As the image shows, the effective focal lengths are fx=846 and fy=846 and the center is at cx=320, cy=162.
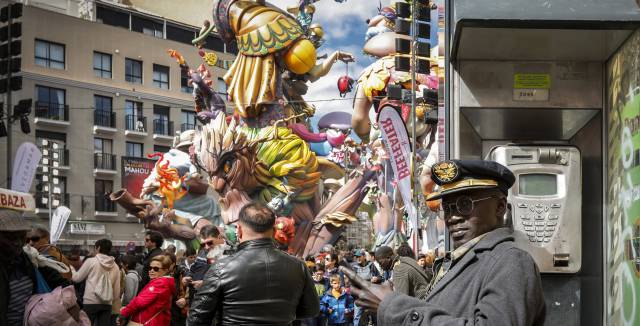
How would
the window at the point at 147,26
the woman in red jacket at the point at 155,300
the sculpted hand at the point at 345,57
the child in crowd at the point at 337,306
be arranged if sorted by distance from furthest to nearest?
the window at the point at 147,26 < the sculpted hand at the point at 345,57 < the child in crowd at the point at 337,306 < the woman in red jacket at the point at 155,300

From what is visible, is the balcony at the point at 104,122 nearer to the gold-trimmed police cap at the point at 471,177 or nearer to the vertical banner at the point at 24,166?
the vertical banner at the point at 24,166

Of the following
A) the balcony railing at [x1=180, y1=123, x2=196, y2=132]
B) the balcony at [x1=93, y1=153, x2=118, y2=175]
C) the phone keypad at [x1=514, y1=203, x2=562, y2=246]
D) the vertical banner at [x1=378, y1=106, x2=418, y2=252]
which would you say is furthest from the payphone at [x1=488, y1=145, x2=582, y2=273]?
the balcony railing at [x1=180, y1=123, x2=196, y2=132]

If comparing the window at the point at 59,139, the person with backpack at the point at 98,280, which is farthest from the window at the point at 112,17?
the person with backpack at the point at 98,280

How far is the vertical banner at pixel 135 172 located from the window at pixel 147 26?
8942mm

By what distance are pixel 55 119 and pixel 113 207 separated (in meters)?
5.78

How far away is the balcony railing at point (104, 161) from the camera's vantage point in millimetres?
44938

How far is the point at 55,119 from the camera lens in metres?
43.1

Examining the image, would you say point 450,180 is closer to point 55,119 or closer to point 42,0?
point 55,119

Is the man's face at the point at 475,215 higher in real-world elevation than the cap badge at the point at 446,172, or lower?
lower

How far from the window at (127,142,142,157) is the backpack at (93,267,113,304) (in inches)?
1461

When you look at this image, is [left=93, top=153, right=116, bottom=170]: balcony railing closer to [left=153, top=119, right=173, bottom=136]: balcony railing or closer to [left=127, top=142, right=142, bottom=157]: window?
[left=127, top=142, right=142, bottom=157]: window

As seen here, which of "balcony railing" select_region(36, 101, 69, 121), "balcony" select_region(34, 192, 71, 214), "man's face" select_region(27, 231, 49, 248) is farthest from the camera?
"balcony railing" select_region(36, 101, 69, 121)

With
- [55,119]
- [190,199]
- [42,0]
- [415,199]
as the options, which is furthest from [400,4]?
[42,0]

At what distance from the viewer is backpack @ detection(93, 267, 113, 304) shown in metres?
10.3
